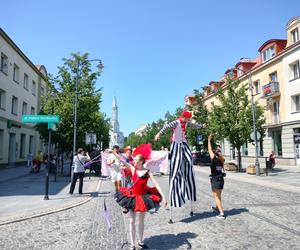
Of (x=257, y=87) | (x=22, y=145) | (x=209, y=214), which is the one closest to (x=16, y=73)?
(x=22, y=145)

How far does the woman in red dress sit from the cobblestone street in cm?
50

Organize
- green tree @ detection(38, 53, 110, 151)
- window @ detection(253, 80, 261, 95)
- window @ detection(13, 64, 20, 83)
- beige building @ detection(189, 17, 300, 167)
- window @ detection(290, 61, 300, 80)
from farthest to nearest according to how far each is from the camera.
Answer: window @ detection(253, 80, 261, 95) < window @ detection(13, 64, 20, 83) < beige building @ detection(189, 17, 300, 167) < window @ detection(290, 61, 300, 80) < green tree @ detection(38, 53, 110, 151)

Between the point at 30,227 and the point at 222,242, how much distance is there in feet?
14.2

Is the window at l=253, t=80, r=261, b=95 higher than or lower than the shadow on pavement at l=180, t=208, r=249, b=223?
higher

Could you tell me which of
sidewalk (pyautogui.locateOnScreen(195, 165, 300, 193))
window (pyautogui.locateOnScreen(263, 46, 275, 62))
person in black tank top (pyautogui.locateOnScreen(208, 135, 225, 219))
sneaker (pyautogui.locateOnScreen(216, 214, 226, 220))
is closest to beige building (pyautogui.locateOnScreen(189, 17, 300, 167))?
window (pyautogui.locateOnScreen(263, 46, 275, 62))

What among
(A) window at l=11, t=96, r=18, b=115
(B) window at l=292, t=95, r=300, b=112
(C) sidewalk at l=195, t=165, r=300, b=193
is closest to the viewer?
(C) sidewalk at l=195, t=165, r=300, b=193

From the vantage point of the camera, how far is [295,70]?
99.5ft

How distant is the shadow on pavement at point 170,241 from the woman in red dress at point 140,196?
330 millimetres

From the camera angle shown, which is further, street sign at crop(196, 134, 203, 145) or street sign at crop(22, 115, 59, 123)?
street sign at crop(196, 134, 203, 145)

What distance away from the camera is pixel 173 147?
8016mm

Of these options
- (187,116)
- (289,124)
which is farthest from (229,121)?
(187,116)

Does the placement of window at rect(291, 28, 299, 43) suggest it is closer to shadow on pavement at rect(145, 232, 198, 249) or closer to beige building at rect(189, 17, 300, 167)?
beige building at rect(189, 17, 300, 167)

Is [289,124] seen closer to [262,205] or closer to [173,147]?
[262,205]

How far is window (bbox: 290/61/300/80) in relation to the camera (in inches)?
1167
